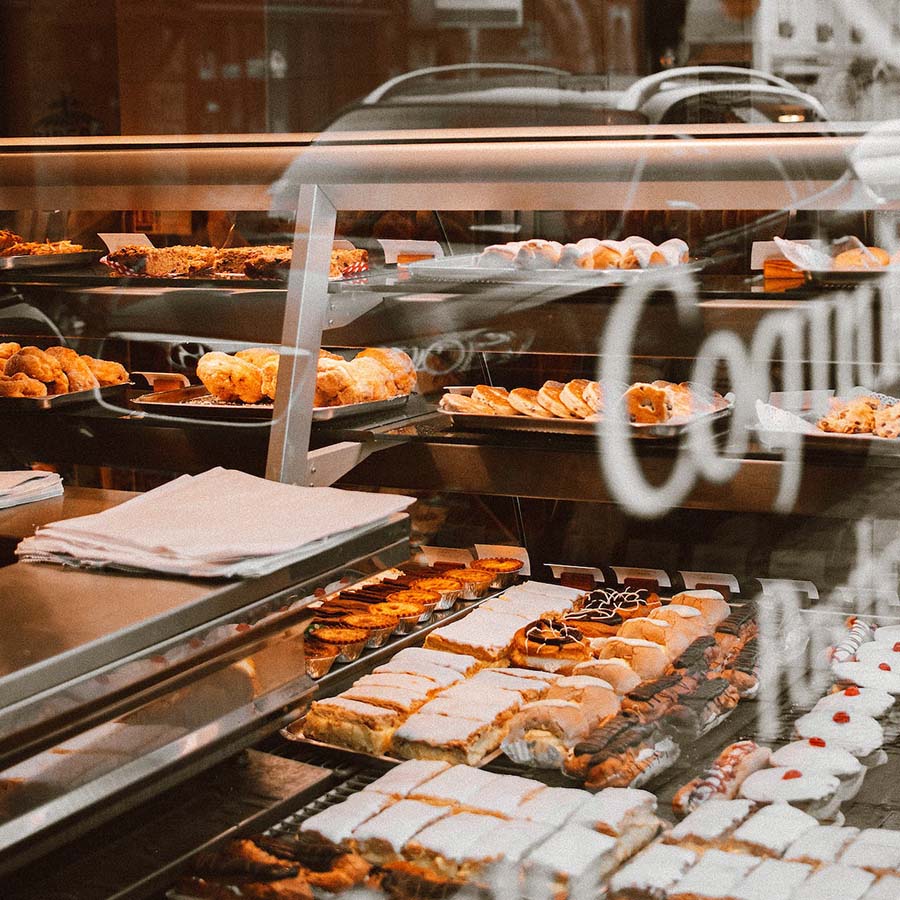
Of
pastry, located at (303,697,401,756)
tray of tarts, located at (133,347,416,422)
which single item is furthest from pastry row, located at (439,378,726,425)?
pastry, located at (303,697,401,756)

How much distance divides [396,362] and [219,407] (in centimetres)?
33

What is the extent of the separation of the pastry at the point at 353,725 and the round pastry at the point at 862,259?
0.97 metres

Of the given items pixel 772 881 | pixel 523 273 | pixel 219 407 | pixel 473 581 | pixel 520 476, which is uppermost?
pixel 523 273

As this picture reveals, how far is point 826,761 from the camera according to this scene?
1595mm

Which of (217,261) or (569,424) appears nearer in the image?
(569,424)

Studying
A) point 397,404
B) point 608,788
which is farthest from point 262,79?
point 608,788

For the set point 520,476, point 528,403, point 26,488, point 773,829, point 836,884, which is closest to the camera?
point 836,884

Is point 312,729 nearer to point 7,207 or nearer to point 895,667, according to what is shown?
point 895,667

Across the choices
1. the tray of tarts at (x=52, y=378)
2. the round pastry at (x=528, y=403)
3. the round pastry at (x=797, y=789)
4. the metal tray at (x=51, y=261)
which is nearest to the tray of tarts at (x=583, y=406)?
the round pastry at (x=528, y=403)

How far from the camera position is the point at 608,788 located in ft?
5.15

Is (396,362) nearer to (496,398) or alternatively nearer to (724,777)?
(496,398)

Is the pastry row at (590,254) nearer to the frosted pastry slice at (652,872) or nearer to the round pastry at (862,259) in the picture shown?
the round pastry at (862,259)

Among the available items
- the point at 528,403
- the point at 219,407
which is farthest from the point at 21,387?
the point at 528,403

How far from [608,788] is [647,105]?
39.1 inches
